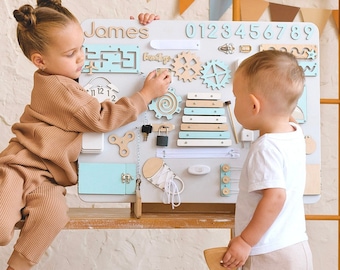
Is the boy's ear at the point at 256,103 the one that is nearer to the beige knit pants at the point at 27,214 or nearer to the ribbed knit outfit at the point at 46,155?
the ribbed knit outfit at the point at 46,155

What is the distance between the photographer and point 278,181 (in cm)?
106

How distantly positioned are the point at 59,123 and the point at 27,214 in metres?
0.21

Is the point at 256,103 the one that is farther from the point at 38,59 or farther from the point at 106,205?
the point at 106,205

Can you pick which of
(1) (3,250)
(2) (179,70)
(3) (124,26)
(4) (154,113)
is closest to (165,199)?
(4) (154,113)

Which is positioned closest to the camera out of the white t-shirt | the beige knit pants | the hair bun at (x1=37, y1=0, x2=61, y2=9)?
the white t-shirt

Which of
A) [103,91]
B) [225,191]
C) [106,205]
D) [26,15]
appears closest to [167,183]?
[225,191]

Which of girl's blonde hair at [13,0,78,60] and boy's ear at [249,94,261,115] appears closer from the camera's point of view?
boy's ear at [249,94,261,115]

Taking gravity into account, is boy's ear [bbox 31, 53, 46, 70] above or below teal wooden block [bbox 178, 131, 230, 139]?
above

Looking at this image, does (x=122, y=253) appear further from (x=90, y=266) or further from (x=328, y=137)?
(x=328, y=137)

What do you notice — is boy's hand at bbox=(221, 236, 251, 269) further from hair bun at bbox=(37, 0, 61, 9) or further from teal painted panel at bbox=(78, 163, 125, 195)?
hair bun at bbox=(37, 0, 61, 9)

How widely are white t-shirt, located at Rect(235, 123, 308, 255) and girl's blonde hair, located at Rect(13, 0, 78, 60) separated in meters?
0.51

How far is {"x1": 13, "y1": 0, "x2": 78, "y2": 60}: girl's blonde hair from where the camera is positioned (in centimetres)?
126

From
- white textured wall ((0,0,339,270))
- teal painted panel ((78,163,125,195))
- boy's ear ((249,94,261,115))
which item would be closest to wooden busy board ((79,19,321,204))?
teal painted panel ((78,163,125,195))

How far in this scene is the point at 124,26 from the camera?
1367 mm
